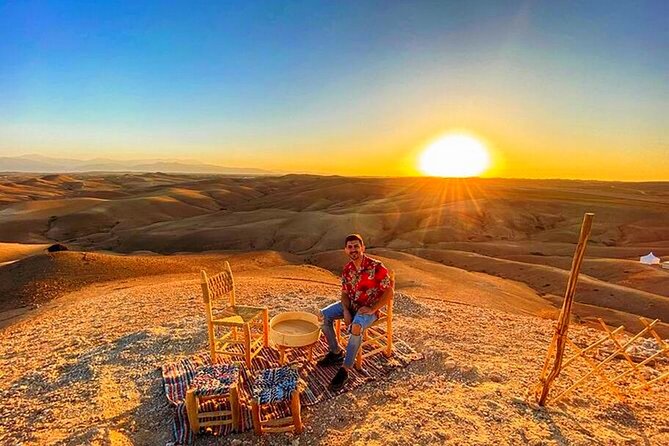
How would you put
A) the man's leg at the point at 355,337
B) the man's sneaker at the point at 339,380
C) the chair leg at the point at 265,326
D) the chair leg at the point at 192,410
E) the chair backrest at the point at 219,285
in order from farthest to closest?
the chair backrest at the point at 219,285, the chair leg at the point at 265,326, the man's leg at the point at 355,337, the man's sneaker at the point at 339,380, the chair leg at the point at 192,410

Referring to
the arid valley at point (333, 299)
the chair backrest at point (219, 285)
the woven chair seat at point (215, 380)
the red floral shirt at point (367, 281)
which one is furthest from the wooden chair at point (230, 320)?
the red floral shirt at point (367, 281)

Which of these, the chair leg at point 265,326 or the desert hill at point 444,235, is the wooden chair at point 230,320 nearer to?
the chair leg at point 265,326

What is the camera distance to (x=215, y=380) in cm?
446

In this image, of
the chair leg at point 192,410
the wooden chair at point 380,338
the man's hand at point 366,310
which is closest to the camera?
the chair leg at point 192,410

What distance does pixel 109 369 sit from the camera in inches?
231

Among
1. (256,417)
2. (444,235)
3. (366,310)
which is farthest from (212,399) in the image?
(444,235)

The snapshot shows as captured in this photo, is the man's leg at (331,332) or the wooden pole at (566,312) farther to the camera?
the man's leg at (331,332)

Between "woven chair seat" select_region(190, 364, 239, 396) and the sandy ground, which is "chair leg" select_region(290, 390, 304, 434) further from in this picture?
"woven chair seat" select_region(190, 364, 239, 396)

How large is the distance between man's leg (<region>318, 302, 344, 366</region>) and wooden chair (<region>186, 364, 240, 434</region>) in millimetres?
1595

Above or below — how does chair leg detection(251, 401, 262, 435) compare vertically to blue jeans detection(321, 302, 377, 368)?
below

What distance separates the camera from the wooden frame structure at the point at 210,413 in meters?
4.26

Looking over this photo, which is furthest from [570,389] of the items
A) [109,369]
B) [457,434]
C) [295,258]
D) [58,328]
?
[295,258]

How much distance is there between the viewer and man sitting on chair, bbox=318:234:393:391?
5.36 meters

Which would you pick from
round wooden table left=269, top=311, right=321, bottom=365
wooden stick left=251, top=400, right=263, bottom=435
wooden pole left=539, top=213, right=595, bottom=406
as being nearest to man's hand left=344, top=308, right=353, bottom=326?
round wooden table left=269, top=311, right=321, bottom=365
